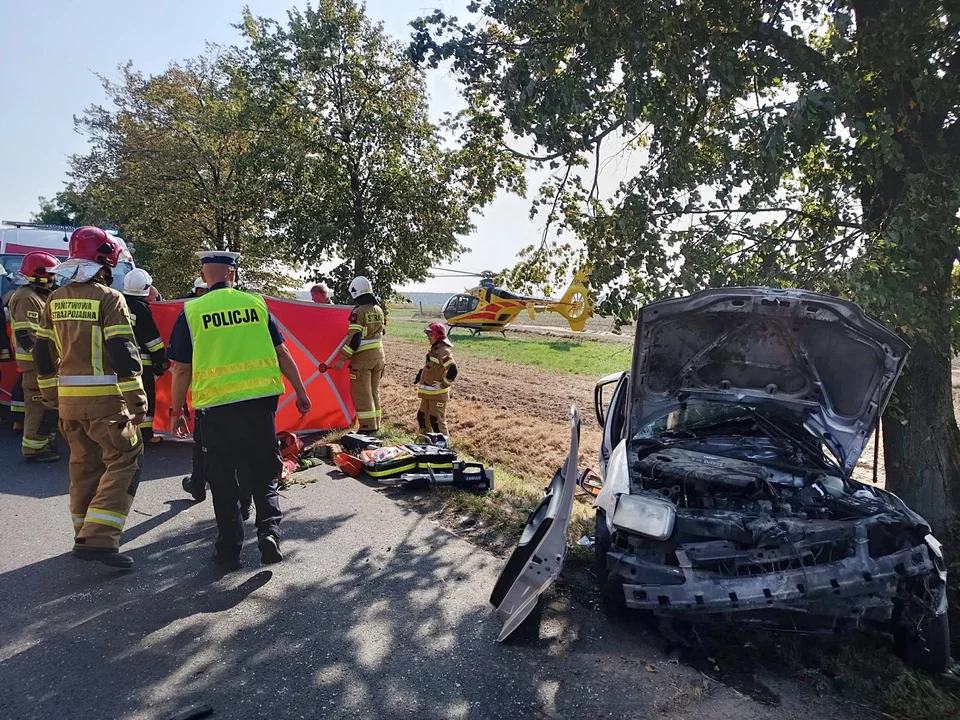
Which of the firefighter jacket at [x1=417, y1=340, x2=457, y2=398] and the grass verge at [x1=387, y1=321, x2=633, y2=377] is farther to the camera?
the grass verge at [x1=387, y1=321, x2=633, y2=377]

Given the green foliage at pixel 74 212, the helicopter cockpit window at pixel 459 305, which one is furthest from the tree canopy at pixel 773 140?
the helicopter cockpit window at pixel 459 305

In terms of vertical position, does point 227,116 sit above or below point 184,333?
above

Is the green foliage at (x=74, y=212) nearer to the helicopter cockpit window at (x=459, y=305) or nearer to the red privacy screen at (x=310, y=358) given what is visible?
the red privacy screen at (x=310, y=358)

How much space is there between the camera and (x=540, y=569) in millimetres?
3205

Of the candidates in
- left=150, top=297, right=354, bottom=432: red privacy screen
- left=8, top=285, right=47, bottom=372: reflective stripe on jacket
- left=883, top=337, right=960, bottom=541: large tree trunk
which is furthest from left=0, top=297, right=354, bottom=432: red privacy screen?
left=883, top=337, right=960, bottom=541: large tree trunk

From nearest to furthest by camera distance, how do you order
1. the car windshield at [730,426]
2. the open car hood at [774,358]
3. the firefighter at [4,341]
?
the open car hood at [774,358], the car windshield at [730,426], the firefighter at [4,341]

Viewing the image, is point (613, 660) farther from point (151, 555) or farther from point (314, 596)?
point (151, 555)

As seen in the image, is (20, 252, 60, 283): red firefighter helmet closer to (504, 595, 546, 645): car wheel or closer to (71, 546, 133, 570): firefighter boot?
(71, 546, 133, 570): firefighter boot

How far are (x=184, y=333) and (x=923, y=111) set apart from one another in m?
5.36

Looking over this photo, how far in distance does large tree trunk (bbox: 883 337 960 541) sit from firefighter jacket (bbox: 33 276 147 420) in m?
5.80

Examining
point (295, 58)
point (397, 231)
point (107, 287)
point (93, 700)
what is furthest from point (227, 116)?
point (93, 700)

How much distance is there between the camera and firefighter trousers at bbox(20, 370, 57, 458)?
648 centimetres

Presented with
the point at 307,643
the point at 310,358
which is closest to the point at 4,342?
the point at 310,358

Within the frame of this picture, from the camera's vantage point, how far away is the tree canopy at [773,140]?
427 centimetres
